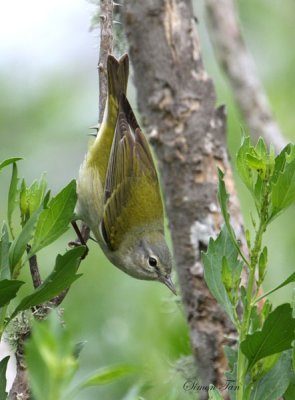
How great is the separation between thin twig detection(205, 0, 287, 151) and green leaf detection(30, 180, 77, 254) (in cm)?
258

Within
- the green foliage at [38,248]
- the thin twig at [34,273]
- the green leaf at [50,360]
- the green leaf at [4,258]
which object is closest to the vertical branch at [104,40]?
the green foliage at [38,248]

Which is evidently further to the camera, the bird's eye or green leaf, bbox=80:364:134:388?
the bird's eye

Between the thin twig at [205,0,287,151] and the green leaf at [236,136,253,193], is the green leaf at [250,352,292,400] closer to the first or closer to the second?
the green leaf at [236,136,253,193]

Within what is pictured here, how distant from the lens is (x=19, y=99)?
6488mm


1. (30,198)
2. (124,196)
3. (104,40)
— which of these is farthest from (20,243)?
(124,196)

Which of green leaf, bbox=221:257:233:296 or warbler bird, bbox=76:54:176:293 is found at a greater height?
warbler bird, bbox=76:54:176:293

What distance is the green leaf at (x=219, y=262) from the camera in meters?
1.84

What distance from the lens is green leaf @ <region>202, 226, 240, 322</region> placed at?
1.84 metres

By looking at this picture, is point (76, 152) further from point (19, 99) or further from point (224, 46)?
point (224, 46)

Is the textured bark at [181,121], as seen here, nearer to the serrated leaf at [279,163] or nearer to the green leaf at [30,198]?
the green leaf at [30,198]

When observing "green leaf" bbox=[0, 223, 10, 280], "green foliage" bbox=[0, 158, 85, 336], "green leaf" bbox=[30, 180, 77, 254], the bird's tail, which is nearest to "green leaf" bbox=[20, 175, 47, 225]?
"green foliage" bbox=[0, 158, 85, 336]

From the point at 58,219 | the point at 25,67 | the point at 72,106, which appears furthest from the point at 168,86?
the point at 25,67

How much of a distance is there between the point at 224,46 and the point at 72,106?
208cm

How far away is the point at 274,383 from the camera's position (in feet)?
5.80
